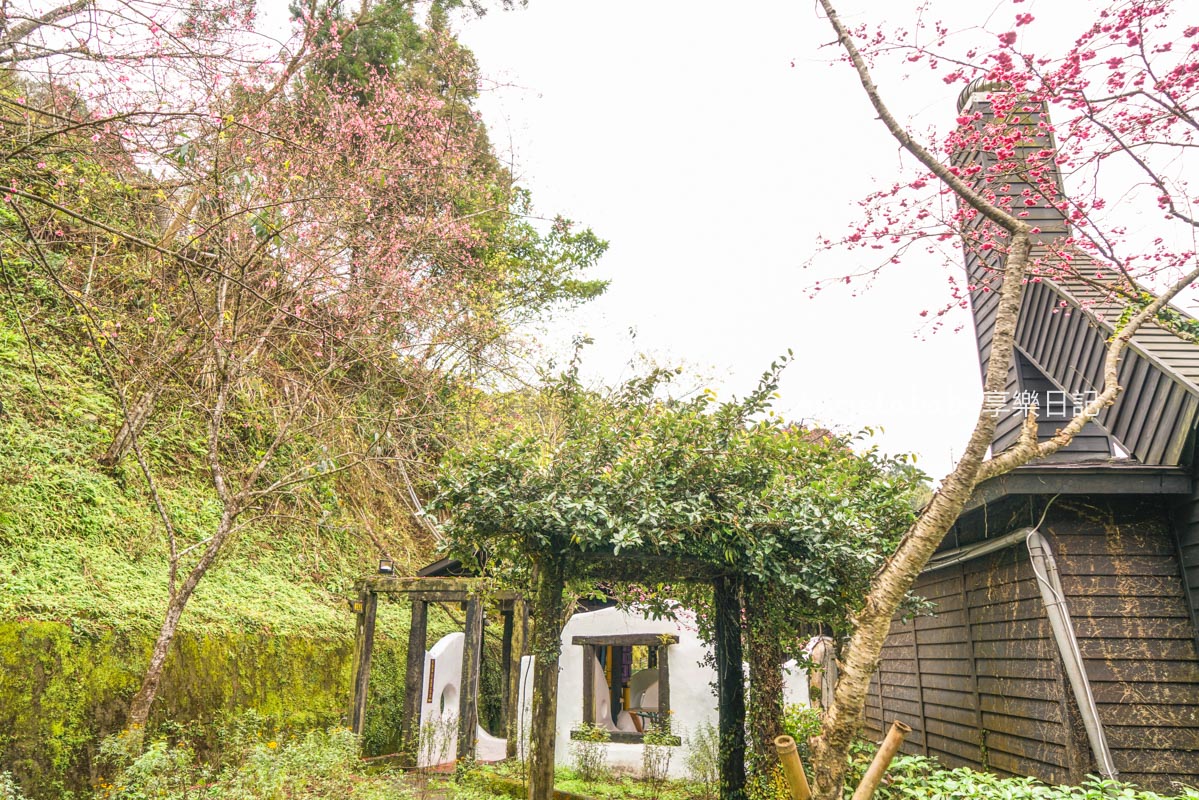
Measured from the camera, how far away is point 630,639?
33.8 ft

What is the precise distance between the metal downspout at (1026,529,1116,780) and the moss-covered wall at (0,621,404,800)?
314 inches

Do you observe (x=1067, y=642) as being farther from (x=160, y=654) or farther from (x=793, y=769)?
(x=160, y=654)

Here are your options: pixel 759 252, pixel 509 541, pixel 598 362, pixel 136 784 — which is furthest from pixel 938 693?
pixel 598 362

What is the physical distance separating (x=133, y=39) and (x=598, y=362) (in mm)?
13288

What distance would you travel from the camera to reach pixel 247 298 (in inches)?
328

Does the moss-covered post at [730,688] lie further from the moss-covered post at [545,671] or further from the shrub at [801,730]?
the moss-covered post at [545,671]

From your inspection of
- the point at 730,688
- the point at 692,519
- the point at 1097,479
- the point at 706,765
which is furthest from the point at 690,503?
→ the point at 706,765

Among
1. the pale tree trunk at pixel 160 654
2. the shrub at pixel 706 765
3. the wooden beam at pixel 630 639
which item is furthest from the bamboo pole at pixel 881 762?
the wooden beam at pixel 630 639

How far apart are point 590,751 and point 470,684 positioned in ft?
6.50

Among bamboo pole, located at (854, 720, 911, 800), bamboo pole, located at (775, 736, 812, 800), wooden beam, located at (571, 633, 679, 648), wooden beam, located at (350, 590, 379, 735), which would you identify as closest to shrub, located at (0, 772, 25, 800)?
wooden beam, located at (350, 590, 379, 735)

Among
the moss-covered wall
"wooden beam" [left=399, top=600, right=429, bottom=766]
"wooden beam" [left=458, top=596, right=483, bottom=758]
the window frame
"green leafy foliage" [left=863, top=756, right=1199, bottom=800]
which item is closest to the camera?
"green leafy foliage" [left=863, top=756, right=1199, bottom=800]

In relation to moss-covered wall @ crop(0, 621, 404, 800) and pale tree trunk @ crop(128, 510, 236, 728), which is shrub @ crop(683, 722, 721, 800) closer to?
moss-covered wall @ crop(0, 621, 404, 800)

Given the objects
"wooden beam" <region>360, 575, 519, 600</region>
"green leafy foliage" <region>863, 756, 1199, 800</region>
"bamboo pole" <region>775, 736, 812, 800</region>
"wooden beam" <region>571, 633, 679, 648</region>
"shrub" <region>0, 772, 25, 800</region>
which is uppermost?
"wooden beam" <region>360, 575, 519, 600</region>

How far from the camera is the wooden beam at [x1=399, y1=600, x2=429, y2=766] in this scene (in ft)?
30.8
